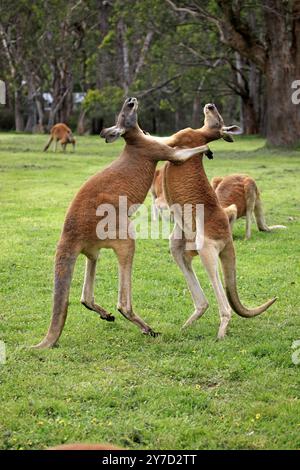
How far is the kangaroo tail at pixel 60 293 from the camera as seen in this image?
5457 millimetres

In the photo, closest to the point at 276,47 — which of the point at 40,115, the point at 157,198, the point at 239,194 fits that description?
the point at 157,198

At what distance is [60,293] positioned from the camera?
215 inches

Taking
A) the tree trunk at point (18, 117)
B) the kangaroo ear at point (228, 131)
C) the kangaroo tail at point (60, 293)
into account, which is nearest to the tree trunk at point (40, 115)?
the tree trunk at point (18, 117)

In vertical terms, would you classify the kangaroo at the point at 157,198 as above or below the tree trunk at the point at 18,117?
below

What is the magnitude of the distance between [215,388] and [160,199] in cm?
633

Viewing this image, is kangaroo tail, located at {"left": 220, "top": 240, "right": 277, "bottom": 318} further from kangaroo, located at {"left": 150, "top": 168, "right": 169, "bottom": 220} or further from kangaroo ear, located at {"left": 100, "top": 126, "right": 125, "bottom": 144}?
kangaroo, located at {"left": 150, "top": 168, "right": 169, "bottom": 220}

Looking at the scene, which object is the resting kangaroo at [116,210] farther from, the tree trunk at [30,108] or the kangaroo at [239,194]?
the tree trunk at [30,108]

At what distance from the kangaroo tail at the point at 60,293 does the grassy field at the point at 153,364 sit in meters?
0.10

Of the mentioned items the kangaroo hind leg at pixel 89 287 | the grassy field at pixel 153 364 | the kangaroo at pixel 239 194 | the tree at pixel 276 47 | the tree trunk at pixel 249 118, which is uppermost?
the tree at pixel 276 47

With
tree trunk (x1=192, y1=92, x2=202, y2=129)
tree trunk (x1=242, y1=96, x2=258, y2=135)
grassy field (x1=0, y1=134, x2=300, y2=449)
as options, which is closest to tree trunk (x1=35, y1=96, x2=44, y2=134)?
tree trunk (x1=192, y1=92, x2=202, y2=129)

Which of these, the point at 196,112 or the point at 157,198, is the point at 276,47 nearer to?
the point at 157,198

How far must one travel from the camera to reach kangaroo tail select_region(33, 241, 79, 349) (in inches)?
215
